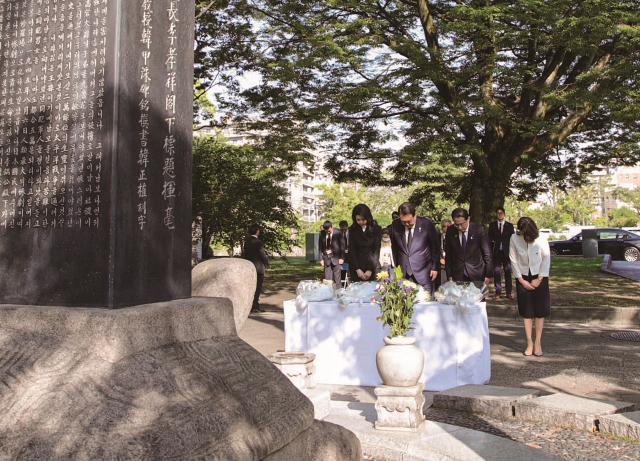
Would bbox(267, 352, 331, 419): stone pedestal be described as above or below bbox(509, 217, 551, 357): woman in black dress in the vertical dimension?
below

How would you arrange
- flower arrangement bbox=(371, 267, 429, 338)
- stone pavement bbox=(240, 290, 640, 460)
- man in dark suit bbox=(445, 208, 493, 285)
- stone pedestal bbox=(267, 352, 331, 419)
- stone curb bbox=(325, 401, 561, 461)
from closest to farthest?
stone curb bbox=(325, 401, 561, 461)
stone pavement bbox=(240, 290, 640, 460)
flower arrangement bbox=(371, 267, 429, 338)
stone pedestal bbox=(267, 352, 331, 419)
man in dark suit bbox=(445, 208, 493, 285)

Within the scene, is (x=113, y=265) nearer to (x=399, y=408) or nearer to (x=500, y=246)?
(x=399, y=408)

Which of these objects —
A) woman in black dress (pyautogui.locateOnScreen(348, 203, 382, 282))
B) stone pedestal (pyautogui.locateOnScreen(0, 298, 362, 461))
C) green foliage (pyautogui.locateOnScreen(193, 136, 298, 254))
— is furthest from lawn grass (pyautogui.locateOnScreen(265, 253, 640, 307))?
stone pedestal (pyautogui.locateOnScreen(0, 298, 362, 461))

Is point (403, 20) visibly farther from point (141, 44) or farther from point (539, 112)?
point (141, 44)

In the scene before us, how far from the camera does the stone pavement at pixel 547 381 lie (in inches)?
184

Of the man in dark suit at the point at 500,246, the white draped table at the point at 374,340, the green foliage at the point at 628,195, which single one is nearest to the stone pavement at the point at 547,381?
the white draped table at the point at 374,340

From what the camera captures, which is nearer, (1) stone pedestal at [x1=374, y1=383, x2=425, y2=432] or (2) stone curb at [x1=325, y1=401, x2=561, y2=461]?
(2) stone curb at [x1=325, y1=401, x2=561, y2=461]

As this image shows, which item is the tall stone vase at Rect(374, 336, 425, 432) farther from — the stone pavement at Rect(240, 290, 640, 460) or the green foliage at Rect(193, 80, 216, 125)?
the green foliage at Rect(193, 80, 216, 125)

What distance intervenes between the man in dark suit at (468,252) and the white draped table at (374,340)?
2.51 meters

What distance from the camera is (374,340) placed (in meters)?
6.91

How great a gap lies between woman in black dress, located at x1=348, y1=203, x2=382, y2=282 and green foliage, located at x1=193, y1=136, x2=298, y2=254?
11087 millimetres

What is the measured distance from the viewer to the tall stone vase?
4.90m

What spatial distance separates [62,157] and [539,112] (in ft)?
43.9

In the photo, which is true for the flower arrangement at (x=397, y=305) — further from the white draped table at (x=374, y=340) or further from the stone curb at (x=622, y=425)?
the stone curb at (x=622, y=425)
